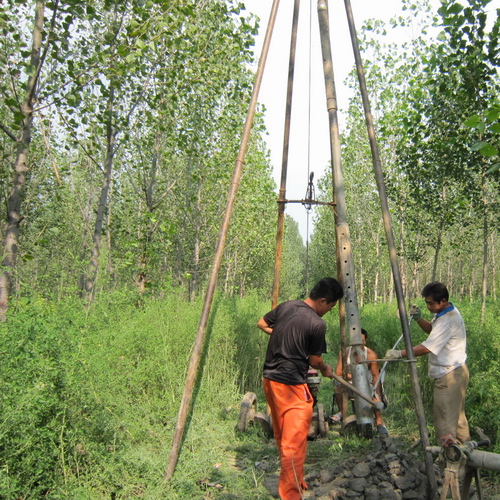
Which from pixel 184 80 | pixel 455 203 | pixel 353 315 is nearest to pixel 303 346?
pixel 353 315

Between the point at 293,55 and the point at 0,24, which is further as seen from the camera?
the point at 293,55

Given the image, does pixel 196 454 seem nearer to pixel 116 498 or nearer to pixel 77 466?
pixel 116 498

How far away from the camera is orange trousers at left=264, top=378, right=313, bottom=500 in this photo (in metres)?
3.81

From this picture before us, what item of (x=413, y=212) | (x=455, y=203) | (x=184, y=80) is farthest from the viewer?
(x=413, y=212)

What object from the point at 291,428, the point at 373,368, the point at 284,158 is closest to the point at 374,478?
the point at 291,428

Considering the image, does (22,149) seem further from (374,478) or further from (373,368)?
(373,368)

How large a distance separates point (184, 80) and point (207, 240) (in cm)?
850

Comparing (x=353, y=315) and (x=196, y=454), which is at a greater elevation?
(x=353, y=315)

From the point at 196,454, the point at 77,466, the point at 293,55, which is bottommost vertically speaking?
the point at 196,454

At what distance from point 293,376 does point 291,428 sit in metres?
0.42

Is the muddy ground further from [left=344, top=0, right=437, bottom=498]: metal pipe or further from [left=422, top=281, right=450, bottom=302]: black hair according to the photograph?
[left=422, top=281, right=450, bottom=302]: black hair

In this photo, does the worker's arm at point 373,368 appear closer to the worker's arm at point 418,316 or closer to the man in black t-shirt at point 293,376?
the worker's arm at point 418,316

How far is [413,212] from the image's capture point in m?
14.0

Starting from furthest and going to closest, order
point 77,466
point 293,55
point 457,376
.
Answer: point 293,55
point 457,376
point 77,466
